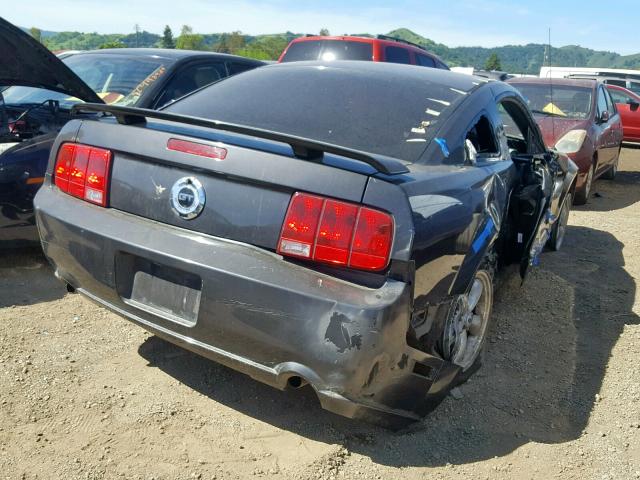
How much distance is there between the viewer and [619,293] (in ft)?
15.0

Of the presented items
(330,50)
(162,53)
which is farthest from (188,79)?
(330,50)

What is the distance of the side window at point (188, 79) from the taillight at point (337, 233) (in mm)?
3121

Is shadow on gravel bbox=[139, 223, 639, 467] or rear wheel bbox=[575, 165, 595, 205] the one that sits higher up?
rear wheel bbox=[575, 165, 595, 205]

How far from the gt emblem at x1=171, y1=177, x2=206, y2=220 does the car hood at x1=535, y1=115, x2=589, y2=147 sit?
609 cm

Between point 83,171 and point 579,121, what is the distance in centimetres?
674

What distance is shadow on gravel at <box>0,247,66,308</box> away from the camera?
3713 millimetres

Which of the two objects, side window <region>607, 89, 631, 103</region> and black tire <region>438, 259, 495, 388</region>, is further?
side window <region>607, 89, 631, 103</region>

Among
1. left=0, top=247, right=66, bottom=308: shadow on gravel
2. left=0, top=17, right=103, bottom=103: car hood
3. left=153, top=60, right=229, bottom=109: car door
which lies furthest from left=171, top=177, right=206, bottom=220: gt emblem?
left=153, top=60, right=229, bottom=109: car door

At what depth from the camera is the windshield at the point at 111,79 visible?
4.90m

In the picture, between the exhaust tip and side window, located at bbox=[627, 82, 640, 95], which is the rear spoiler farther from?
side window, located at bbox=[627, 82, 640, 95]

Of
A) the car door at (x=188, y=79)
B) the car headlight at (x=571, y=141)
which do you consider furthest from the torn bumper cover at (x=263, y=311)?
the car headlight at (x=571, y=141)

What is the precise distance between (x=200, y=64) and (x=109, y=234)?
3.25 metres

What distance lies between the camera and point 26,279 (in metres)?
3.98

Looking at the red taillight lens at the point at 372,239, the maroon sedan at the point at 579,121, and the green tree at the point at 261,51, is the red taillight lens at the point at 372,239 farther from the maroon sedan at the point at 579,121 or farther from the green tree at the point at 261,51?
the green tree at the point at 261,51
